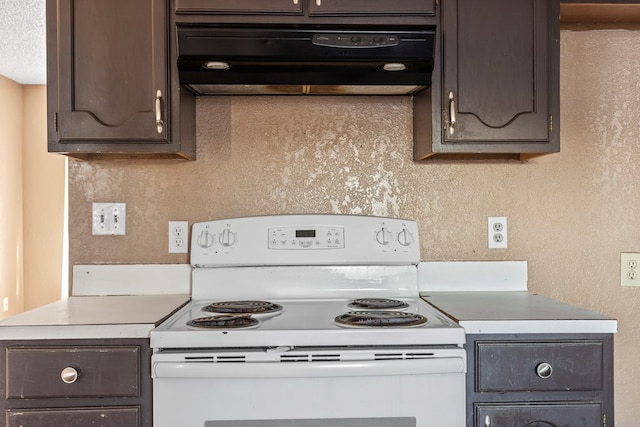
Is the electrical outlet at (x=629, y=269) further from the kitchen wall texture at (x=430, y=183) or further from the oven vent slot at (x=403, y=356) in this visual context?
the oven vent slot at (x=403, y=356)

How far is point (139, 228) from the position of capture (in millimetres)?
1974

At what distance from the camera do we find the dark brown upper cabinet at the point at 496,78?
67.2 inches

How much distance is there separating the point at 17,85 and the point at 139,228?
4169 millimetres

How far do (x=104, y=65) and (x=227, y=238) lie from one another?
0.72m

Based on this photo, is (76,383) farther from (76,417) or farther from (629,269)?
(629,269)

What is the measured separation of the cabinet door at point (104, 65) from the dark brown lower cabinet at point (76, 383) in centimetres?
68

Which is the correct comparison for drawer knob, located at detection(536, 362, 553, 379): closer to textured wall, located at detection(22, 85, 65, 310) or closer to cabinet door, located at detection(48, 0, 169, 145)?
cabinet door, located at detection(48, 0, 169, 145)

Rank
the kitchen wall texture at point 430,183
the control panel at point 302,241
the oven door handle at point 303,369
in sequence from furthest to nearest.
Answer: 1. the kitchen wall texture at point 430,183
2. the control panel at point 302,241
3. the oven door handle at point 303,369

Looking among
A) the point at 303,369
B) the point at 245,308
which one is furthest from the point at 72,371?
the point at 303,369

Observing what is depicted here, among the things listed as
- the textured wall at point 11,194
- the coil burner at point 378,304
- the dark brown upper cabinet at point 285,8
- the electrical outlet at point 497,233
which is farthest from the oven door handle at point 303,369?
the textured wall at point 11,194

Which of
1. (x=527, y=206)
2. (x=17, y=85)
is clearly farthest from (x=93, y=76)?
(x=17, y=85)

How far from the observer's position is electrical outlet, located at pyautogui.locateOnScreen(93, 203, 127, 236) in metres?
1.96

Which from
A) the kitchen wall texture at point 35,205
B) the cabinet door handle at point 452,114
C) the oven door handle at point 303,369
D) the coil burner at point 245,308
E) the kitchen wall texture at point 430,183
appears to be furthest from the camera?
the kitchen wall texture at point 35,205

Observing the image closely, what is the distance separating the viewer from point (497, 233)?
2023 millimetres
